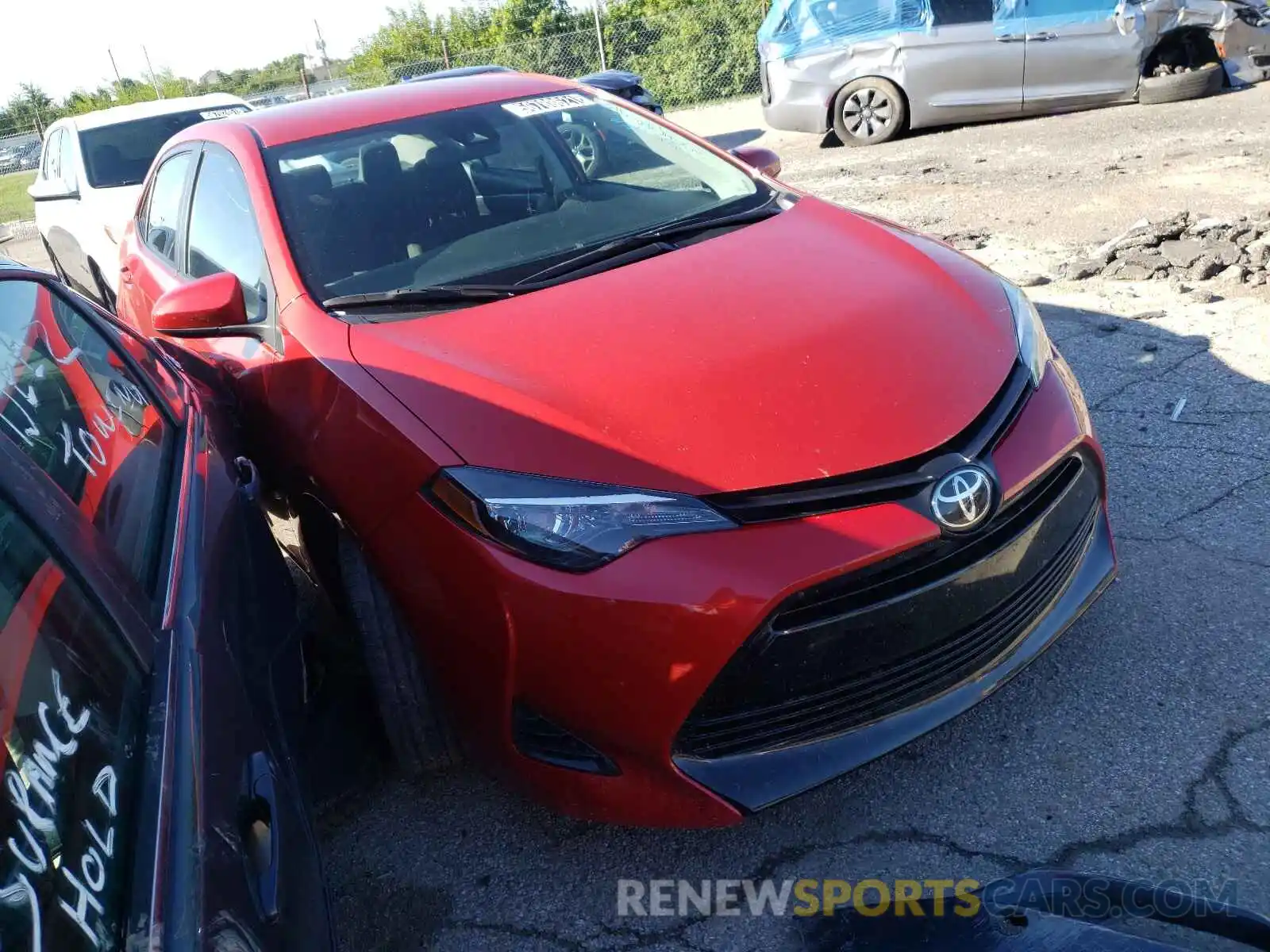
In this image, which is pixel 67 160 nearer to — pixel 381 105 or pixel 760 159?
pixel 381 105

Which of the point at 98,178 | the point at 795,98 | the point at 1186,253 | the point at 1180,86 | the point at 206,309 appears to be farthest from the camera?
the point at 795,98

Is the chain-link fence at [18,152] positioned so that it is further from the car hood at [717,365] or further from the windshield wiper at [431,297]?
the car hood at [717,365]

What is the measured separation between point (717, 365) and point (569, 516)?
21.2 inches

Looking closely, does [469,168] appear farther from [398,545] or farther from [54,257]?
[54,257]

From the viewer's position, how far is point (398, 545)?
2275mm

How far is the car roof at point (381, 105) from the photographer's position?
11.3 ft

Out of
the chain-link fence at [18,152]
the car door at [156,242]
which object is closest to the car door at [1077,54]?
the car door at [156,242]

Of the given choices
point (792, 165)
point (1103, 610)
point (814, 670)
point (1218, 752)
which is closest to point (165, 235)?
point (814, 670)

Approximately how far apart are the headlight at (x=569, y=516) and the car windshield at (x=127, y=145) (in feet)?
21.7

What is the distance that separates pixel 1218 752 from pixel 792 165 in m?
8.73

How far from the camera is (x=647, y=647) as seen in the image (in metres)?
1.98

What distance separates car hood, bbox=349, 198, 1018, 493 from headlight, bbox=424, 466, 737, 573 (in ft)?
0.11

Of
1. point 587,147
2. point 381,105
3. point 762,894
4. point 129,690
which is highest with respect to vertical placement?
point 381,105

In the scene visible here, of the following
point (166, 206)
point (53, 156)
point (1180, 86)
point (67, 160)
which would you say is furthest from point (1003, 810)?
point (1180, 86)
